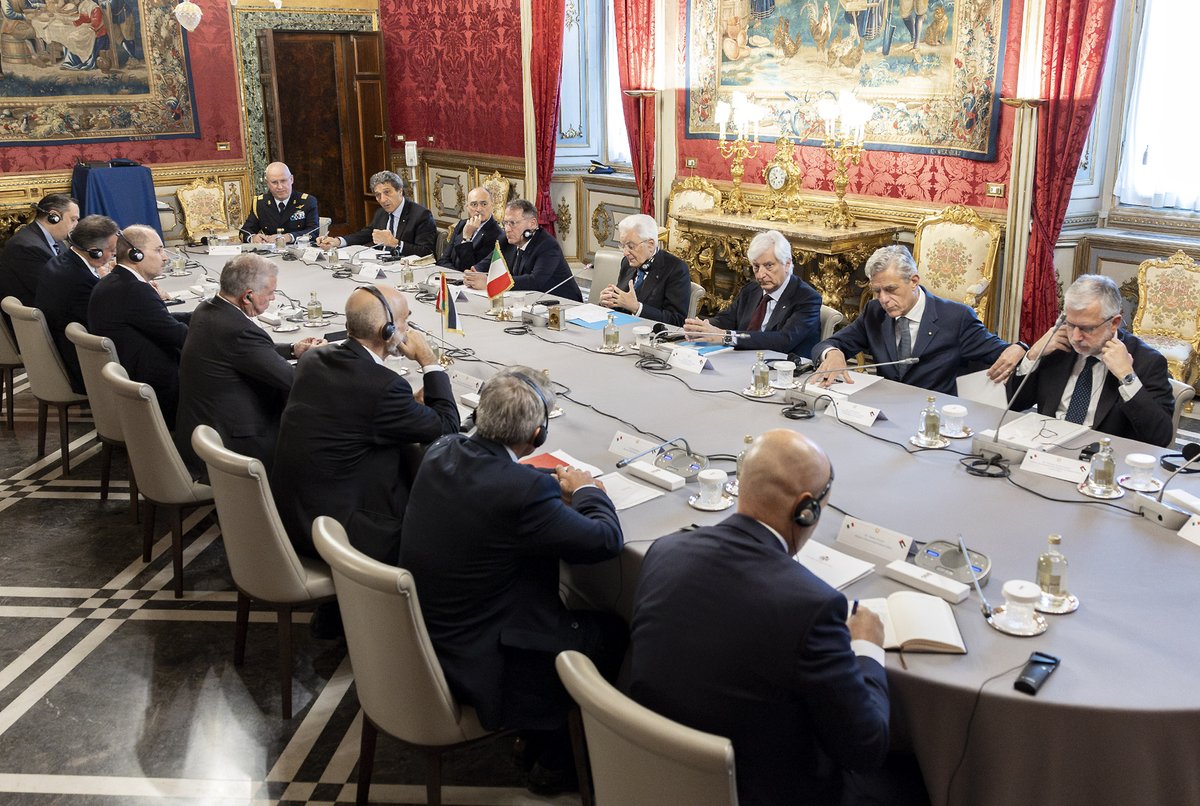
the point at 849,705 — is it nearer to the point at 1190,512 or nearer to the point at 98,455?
the point at 1190,512

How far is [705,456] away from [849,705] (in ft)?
4.64

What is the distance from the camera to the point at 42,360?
5168 mm

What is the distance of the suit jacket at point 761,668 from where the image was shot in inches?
74.5

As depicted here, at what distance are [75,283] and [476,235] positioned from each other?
7.78ft

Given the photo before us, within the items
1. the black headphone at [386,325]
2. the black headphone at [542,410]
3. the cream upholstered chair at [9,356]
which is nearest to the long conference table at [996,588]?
the black headphone at [542,410]

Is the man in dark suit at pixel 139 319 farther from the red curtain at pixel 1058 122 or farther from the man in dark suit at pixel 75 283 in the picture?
the red curtain at pixel 1058 122

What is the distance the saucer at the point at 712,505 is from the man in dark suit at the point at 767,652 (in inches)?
32.8

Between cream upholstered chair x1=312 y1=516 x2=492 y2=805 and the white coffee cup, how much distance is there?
34.1 inches

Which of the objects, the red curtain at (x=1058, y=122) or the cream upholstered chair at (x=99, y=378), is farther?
the red curtain at (x=1058, y=122)

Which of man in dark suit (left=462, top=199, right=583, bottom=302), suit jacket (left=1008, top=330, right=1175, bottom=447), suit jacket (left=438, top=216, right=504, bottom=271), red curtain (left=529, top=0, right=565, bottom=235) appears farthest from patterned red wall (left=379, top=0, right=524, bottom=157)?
suit jacket (left=1008, top=330, right=1175, bottom=447)

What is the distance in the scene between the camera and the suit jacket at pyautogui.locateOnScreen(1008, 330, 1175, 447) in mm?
3404

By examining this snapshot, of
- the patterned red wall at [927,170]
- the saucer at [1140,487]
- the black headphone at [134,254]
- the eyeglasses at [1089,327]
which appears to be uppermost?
the patterned red wall at [927,170]

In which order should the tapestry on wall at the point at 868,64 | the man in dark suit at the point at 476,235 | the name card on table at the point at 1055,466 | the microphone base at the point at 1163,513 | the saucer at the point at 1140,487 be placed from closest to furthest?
the microphone base at the point at 1163,513
the saucer at the point at 1140,487
the name card on table at the point at 1055,466
the tapestry on wall at the point at 868,64
the man in dark suit at the point at 476,235

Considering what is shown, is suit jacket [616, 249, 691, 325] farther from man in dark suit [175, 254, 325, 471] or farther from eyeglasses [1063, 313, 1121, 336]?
eyeglasses [1063, 313, 1121, 336]
